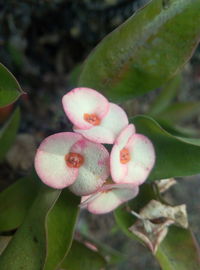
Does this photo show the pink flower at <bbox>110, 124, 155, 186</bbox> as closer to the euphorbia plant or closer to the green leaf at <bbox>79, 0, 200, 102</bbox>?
the euphorbia plant

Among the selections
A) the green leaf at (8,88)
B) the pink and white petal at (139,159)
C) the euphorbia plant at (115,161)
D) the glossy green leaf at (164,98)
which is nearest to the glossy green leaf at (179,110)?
the glossy green leaf at (164,98)

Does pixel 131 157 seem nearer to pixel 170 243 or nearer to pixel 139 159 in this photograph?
pixel 139 159

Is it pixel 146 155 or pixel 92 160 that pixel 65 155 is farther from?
pixel 146 155

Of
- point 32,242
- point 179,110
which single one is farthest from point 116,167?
point 179,110

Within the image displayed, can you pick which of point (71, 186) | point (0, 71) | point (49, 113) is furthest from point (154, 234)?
point (49, 113)

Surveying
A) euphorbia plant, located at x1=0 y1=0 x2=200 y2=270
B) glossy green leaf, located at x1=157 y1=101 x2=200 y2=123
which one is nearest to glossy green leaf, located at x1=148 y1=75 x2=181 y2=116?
glossy green leaf, located at x1=157 y1=101 x2=200 y2=123

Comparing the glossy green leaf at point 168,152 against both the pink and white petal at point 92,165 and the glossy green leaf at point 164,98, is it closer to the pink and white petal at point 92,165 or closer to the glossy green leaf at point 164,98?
the pink and white petal at point 92,165
